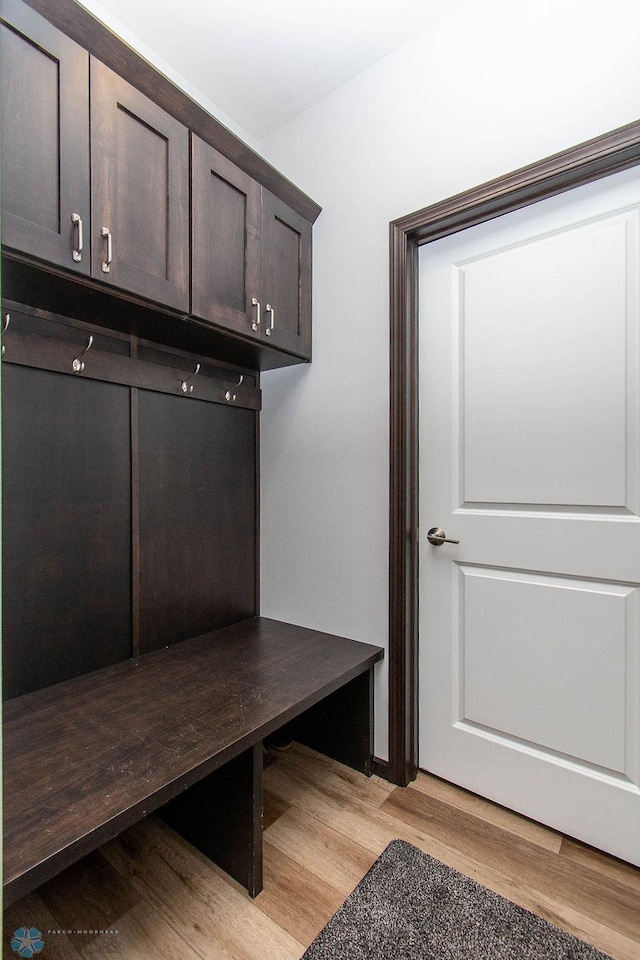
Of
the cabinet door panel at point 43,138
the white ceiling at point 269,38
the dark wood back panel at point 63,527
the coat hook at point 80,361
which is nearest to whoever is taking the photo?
the cabinet door panel at point 43,138

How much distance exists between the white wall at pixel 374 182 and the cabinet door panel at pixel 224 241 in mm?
388

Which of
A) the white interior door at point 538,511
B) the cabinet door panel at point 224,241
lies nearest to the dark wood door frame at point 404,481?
the white interior door at point 538,511

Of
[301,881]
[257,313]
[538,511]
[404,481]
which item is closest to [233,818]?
[301,881]

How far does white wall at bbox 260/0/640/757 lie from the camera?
1526 millimetres

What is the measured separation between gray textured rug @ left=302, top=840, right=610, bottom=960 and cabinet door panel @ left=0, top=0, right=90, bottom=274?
1792 millimetres

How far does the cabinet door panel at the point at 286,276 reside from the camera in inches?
74.2

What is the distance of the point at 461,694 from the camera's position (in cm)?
181

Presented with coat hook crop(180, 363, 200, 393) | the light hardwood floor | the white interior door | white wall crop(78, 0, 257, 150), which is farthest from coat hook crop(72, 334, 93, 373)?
the light hardwood floor

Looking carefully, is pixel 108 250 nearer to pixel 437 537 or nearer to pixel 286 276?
pixel 286 276

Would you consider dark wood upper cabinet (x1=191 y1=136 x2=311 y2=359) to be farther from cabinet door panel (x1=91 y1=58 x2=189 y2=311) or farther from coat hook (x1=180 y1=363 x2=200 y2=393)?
coat hook (x1=180 y1=363 x2=200 y2=393)

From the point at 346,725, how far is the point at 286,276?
1732mm

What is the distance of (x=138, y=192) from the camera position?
4.76 feet

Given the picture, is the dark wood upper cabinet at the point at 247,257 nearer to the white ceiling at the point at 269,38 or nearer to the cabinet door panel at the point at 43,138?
the cabinet door panel at the point at 43,138

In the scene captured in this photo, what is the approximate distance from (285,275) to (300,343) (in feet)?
0.85
